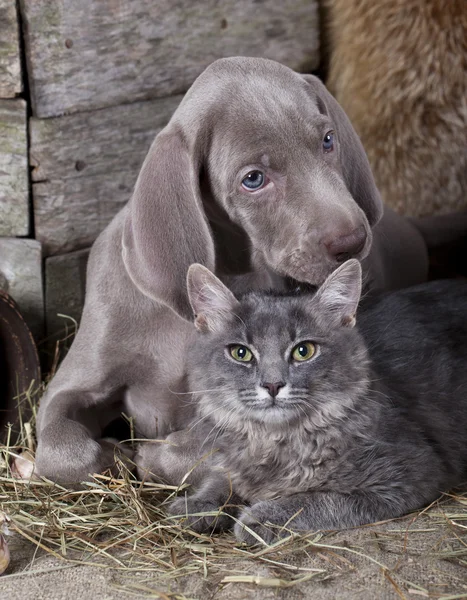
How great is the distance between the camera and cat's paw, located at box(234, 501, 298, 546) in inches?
80.5

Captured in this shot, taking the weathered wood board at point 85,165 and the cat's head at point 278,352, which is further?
the weathered wood board at point 85,165

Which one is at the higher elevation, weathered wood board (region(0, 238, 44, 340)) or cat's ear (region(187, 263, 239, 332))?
cat's ear (region(187, 263, 239, 332))

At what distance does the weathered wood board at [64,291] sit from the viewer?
10.5 ft

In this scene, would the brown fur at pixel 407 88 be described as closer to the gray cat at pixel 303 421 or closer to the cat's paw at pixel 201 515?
the gray cat at pixel 303 421

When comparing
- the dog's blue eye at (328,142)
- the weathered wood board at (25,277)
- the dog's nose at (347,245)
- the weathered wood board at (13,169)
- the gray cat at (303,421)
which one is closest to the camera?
the gray cat at (303,421)

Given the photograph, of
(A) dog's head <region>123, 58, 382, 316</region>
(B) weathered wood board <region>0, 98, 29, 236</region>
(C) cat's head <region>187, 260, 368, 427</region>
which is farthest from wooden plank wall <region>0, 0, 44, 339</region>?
(C) cat's head <region>187, 260, 368, 427</region>

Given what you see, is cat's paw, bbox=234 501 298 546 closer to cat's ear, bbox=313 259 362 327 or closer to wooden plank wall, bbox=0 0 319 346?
cat's ear, bbox=313 259 362 327

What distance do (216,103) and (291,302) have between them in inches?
23.4

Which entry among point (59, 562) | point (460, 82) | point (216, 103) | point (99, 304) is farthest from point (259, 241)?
point (460, 82)

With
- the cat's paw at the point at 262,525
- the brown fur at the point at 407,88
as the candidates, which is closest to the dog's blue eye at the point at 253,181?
the cat's paw at the point at 262,525

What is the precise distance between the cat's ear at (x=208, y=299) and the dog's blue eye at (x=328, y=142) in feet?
1.73

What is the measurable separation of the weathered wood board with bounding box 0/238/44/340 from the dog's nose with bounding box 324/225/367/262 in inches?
52.2

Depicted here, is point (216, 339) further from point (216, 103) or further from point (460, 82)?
point (460, 82)

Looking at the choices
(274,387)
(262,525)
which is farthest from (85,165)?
(262,525)
